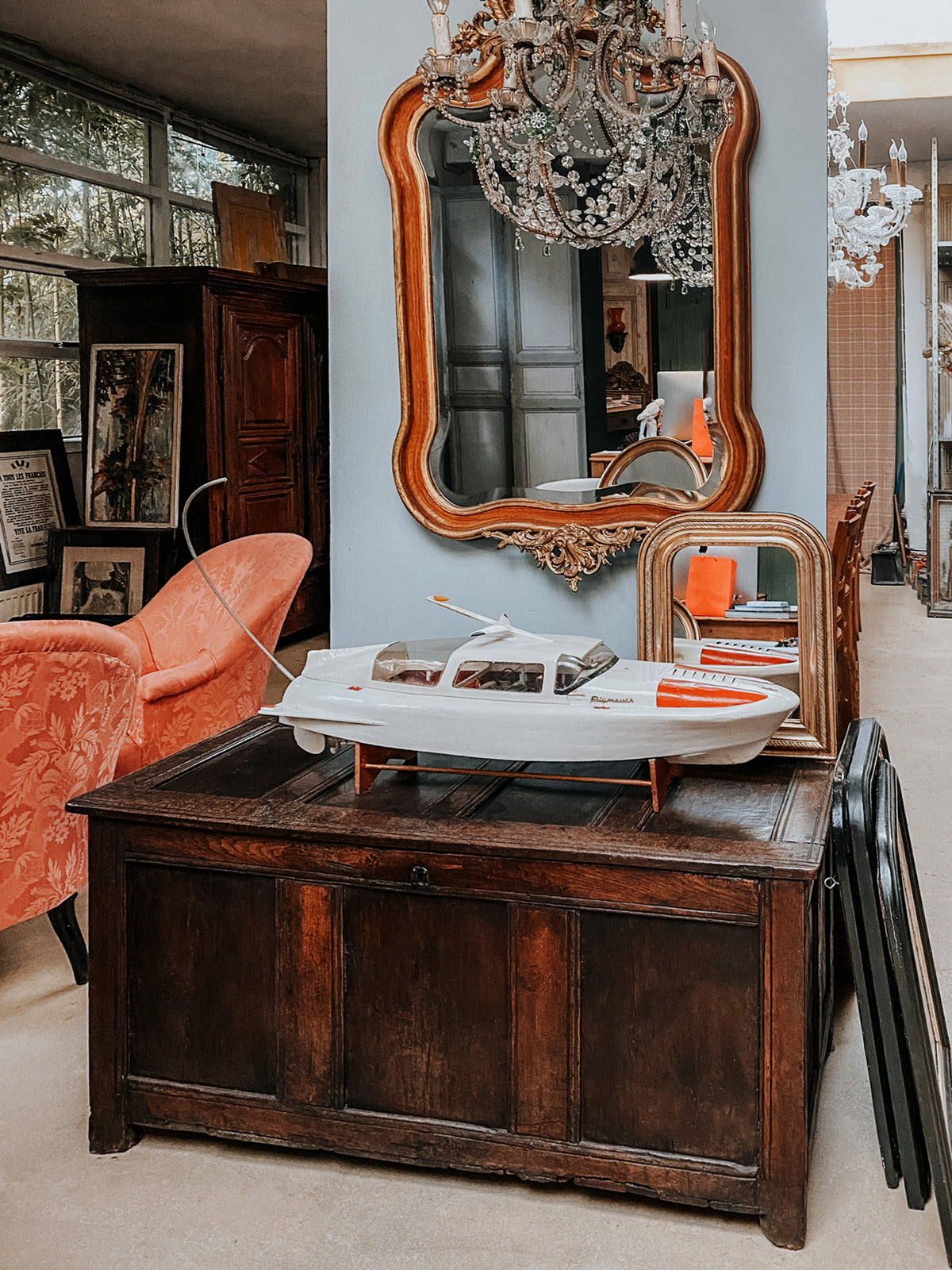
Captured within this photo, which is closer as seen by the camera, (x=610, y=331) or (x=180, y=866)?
(x=180, y=866)

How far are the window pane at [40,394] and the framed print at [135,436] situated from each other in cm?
29

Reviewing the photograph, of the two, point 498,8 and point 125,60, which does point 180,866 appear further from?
point 125,60

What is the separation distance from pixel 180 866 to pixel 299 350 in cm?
513

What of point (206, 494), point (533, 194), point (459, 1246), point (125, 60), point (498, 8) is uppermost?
point (125, 60)

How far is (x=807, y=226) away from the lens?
243cm

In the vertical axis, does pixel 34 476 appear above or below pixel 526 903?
above

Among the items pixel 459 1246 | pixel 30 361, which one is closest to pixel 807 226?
pixel 459 1246

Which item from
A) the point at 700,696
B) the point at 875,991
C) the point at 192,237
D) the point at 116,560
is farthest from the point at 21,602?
the point at 875,991

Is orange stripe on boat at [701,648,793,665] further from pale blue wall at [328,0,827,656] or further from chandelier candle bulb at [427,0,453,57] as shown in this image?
chandelier candle bulb at [427,0,453,57]

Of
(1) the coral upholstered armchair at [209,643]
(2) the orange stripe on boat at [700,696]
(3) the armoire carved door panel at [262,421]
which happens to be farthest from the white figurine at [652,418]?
(3) the armoire carved door panel at [262,421]

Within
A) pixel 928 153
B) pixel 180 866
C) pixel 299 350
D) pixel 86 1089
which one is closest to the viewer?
pixel 180 866

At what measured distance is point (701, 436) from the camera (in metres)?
2.53

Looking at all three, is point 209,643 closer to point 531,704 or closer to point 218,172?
point 531,704

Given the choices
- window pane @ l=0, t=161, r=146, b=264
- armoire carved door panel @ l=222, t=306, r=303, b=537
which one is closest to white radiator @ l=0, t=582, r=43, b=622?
armoire carved door panel @ l=222, t=306, r=303, b=537
